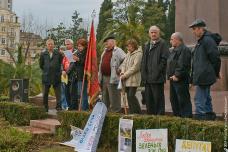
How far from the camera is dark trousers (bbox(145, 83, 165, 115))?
27.0ft

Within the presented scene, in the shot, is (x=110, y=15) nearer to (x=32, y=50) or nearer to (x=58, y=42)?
(x=58, y=42)

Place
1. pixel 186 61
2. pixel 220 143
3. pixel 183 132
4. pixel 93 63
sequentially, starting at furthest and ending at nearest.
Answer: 1. pixel 93 63
2. pixel 186 61
3. pixel 183 132
4. pixel 220 143

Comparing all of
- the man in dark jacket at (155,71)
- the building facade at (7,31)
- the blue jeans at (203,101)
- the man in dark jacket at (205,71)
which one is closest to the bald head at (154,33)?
the man in dark jacket at (155,71)

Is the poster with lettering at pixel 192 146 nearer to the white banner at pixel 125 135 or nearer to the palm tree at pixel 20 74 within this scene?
the white banner at pixel 125 135

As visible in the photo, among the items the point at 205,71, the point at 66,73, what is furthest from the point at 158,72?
the point at 66,73

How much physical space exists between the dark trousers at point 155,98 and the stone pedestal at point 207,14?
2.93m

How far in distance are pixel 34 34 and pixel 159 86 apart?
5612 cm

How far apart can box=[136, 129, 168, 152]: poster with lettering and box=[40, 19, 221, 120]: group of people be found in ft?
2.98

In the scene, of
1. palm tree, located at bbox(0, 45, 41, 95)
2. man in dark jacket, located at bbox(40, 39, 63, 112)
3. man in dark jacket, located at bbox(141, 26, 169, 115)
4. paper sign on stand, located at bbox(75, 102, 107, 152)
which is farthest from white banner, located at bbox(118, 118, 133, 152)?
palm tree, located at bbox(0, 45, 41, 95)

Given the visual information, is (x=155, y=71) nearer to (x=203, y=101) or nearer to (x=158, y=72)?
(x=158, y=72)

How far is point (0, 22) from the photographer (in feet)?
319

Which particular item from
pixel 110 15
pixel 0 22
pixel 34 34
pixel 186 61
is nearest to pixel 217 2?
pixel 186 61

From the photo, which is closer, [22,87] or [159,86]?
[159,86]

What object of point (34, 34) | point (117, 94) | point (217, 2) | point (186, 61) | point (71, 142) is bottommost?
point (71, 142)
